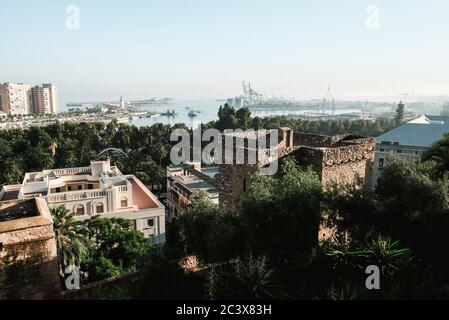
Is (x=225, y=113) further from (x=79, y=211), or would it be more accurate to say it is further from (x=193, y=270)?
(x=193, y=270)

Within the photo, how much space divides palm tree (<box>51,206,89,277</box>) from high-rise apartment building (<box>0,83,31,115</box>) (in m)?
165

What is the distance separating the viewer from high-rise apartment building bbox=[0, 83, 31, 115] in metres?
156

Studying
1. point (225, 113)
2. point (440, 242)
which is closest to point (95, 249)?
point (440, 242)

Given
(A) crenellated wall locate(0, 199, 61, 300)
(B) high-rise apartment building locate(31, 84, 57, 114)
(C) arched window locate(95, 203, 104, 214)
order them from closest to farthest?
1. (A) crenellated wall locate(0, 199, 61, 300)
2. (C) arched window locate(95, 203, 104, 214)
3. (B) high-rise apartment building locate(31, 84, 57, 114)

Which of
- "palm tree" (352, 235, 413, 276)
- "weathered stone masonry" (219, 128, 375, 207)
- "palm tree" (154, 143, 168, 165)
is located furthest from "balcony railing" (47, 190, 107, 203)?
"palm tree" (154, 143, 168, 165)

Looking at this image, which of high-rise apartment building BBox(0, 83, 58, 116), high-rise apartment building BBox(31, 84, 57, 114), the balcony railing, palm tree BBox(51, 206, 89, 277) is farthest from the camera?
high-rise apartment building BBox(31, 84, 57, 114)

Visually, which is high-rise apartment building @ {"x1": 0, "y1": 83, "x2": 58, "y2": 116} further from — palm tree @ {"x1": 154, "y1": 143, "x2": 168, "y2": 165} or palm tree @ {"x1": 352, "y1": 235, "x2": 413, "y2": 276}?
palm tree @ {"x1": 352, "y1": 235, "x2": 413, "y2": 276}

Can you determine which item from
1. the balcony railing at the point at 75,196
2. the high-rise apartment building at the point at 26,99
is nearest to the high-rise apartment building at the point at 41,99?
the high-rise apartment building at the point at 26,99

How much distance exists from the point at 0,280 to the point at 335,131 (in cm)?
6839

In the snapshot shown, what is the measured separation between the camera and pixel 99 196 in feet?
83.3

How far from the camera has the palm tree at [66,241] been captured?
1580 cm

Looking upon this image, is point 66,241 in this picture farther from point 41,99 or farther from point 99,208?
point 41,99

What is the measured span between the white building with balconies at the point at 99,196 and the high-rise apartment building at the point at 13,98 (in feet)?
492

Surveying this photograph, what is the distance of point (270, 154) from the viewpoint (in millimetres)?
11914
